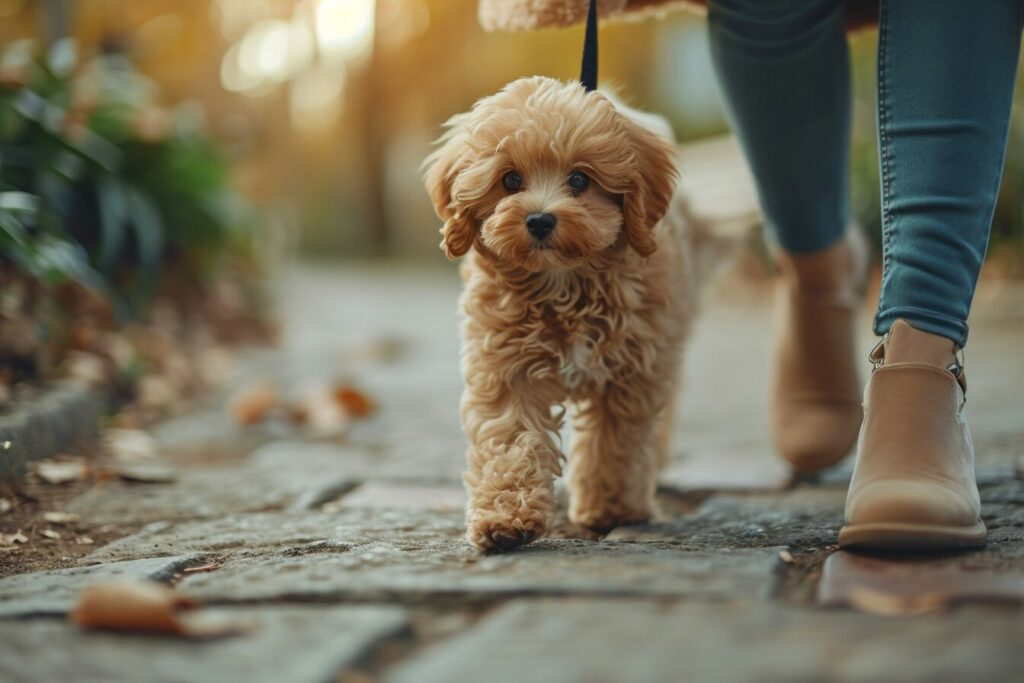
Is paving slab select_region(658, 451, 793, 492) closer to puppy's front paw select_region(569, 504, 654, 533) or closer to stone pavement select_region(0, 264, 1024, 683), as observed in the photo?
stone pavement select_region(0, 264, 1024, 683)

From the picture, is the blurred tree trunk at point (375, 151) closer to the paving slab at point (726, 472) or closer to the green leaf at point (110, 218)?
the green leaf at point (110, 218)

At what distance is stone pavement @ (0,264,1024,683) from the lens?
4.71 feet

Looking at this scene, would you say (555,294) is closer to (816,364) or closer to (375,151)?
(816,364)

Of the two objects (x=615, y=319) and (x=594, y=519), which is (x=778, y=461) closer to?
(x=594, y=519)

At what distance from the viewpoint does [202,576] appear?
1988mm

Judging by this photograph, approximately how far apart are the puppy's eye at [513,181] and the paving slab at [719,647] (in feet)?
3.33

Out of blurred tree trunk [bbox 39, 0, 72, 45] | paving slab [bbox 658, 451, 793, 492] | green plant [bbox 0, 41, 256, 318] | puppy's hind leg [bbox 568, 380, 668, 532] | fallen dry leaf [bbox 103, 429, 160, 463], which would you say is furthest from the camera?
blurred tree trunk [bbox 39, 0, 72, 45]

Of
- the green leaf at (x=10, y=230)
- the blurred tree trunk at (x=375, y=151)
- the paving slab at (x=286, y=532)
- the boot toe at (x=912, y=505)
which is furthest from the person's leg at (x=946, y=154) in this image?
the blurred tree trunk at (x=375, y=151)

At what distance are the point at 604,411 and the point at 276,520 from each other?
0.84m

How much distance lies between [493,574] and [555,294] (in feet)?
2.44

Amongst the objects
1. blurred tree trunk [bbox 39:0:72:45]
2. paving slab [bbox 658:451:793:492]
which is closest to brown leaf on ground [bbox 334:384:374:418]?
paving slab [bbox 658:451:793:492]

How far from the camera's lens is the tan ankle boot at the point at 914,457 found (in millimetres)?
1912

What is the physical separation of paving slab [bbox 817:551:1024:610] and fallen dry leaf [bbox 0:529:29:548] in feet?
5.87

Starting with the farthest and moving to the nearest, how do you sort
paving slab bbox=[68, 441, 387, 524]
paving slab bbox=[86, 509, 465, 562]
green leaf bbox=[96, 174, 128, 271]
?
green leaf bbox=[96, 174, 128, 271], paving slab bbox=[68, 441, 387, 524], paving slab bbox=[86, 509, 465, 562]
